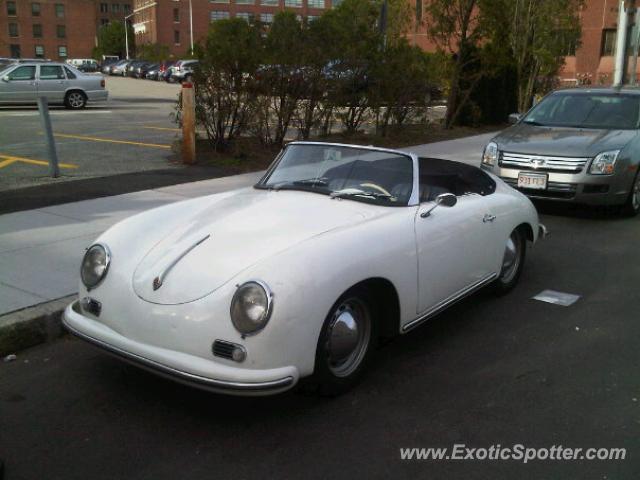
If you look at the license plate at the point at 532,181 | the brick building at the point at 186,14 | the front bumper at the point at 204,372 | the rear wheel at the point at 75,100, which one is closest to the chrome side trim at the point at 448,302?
the front bumper at the point at 204,372

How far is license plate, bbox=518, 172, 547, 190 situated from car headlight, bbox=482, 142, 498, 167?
18.9 inches

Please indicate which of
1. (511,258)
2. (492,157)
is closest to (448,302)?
(511,258)

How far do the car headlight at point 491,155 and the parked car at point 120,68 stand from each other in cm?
5660

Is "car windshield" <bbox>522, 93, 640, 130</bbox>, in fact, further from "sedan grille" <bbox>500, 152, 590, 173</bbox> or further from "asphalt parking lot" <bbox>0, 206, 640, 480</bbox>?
"asphalt parking lot" <bbox>0, 206, 640, 480</bbox>

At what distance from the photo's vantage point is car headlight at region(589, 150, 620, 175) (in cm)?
784

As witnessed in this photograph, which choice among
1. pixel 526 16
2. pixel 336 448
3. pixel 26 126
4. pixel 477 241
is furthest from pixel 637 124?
pixel 26 126

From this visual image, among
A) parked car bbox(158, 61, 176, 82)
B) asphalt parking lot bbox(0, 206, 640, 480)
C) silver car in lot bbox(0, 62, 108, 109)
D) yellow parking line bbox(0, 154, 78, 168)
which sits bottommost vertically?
asphalt parking lot bbox(0, 206, 640, 480)

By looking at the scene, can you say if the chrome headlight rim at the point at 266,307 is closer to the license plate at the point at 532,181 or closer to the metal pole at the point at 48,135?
the license plate at the point at 532,181

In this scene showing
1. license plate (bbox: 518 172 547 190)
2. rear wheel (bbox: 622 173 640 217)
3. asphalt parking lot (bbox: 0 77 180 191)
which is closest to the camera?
license plate (bbox: 518 172 547 190)

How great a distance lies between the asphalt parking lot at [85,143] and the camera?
33.4 ft

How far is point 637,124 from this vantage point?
8.68 m

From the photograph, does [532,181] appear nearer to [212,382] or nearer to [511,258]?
[511,258]

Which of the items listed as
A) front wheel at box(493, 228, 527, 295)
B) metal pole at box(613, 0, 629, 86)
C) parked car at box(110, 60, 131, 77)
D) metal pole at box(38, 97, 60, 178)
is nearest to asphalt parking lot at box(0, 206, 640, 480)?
front wheel at box(493, 228, 527, 295)

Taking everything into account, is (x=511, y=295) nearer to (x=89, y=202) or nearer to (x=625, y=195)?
(x=625, y=195)
